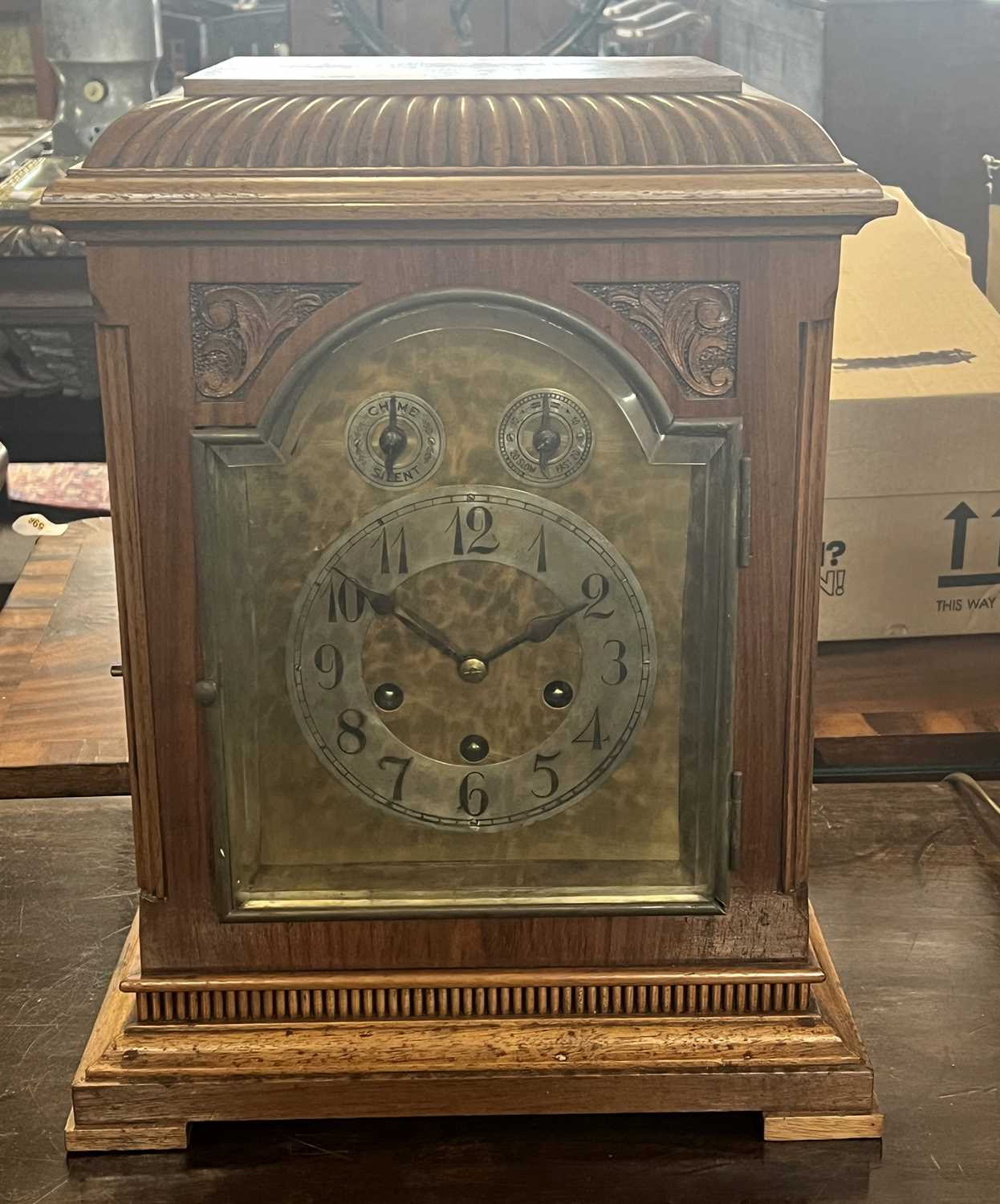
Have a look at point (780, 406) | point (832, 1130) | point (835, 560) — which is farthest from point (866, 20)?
point (832, 1130)

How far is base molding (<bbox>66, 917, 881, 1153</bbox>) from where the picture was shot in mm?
945

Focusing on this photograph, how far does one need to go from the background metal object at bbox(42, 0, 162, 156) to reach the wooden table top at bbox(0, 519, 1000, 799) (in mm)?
985

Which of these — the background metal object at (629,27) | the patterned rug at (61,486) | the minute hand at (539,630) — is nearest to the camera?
the minute hand at (539,630)

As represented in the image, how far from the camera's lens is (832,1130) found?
0.95 metres

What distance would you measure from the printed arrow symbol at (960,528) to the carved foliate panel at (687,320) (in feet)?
2.62

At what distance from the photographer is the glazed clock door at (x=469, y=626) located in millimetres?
892

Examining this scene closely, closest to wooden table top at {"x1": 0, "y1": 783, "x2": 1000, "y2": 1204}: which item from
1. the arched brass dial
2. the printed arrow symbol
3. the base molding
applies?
the base molding

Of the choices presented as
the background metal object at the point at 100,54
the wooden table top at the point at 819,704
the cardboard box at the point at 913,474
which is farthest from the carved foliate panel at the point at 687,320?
the background metal object at the point at 100,54

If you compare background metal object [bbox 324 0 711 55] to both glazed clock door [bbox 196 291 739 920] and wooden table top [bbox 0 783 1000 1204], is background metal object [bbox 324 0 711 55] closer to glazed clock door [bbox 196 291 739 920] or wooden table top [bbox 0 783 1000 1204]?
glazed clock door [bbox 196 291 739 920]

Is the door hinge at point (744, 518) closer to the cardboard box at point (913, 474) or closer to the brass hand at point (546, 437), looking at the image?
the brass hand at point (546, 437)

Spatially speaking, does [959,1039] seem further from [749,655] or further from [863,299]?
[863,299]

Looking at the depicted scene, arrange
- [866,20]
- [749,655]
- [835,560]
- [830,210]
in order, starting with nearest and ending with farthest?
[830,210], [749,655], [835,560], [866,20]

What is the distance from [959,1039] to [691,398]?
459 millimetres

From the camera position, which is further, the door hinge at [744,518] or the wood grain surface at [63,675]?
the wood grain surface at [63,675]
